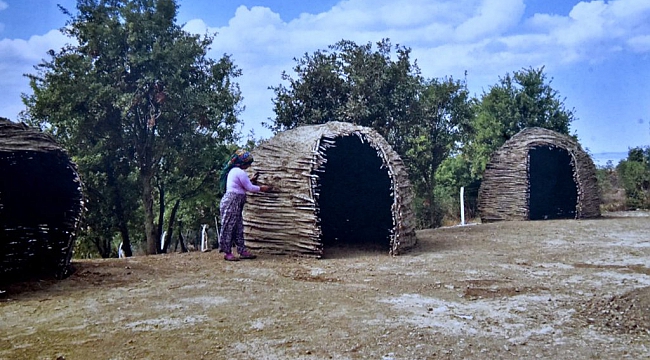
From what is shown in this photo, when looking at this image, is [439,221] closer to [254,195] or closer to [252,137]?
[252,137]

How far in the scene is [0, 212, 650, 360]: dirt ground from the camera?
3.32 metres

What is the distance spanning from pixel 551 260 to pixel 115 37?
387 inches

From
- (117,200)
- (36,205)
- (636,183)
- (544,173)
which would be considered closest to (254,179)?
(36,205)

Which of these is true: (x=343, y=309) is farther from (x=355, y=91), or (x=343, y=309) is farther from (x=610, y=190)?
(x=610, y=190)

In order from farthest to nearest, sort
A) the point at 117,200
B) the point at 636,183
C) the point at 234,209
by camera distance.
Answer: the point at 636,183 < the point at 117,200 < the point at 234,209

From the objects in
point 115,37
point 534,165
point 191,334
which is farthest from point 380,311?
point 534,165

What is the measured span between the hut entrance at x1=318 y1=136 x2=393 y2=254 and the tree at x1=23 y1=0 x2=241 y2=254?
3.95 meters

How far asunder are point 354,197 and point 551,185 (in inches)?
271

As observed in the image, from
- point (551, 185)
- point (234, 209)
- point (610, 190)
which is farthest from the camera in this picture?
point (610, 190)

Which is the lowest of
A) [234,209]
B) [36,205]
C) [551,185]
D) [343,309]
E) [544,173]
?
[343,309]

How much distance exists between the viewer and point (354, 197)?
9758 millimetres

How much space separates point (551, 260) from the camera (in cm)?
671

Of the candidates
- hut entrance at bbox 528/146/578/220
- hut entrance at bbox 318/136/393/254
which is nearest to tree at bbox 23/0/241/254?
hut entrance at bbox 318/136/393/254

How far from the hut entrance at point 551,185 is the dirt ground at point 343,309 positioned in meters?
6.48
